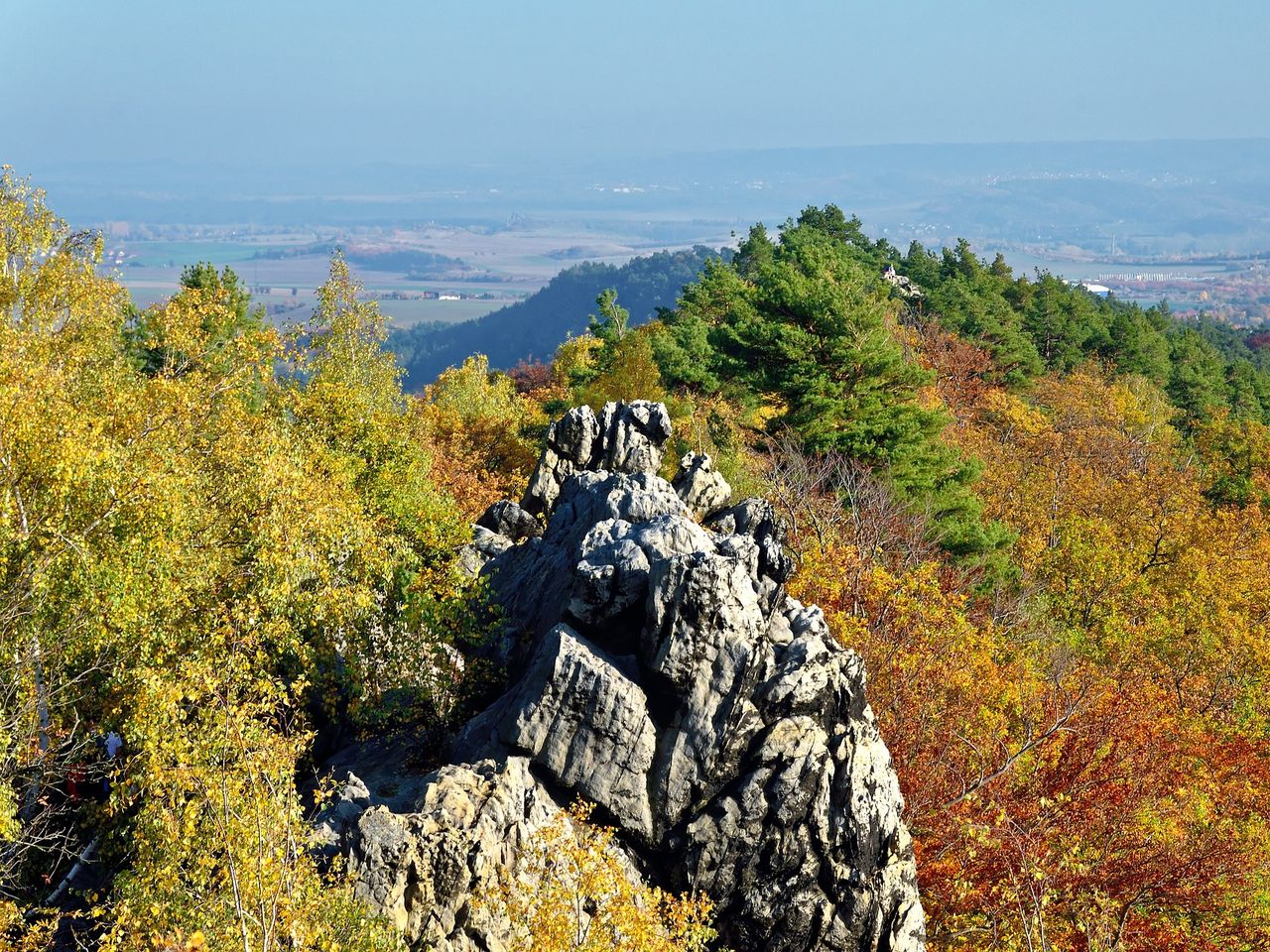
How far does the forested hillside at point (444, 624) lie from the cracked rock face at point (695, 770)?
1.04 meters

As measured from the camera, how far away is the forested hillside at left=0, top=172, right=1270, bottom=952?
664 inches

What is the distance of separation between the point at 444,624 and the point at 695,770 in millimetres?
6625

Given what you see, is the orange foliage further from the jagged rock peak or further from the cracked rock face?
the jagged rock peak

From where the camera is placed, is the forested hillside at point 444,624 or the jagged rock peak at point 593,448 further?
the jagged rock peak at point 593,448

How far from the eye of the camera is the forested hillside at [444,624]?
55.4 feet

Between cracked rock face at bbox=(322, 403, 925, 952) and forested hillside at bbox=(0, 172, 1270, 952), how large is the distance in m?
1.04

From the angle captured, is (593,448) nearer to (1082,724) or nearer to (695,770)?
(1082,724)

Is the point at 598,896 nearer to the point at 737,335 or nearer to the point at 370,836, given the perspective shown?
the point at 370,836

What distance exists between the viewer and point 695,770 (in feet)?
63.7

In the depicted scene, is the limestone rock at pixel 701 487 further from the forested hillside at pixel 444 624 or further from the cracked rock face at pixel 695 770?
the cracked rock face at pixel 695 770

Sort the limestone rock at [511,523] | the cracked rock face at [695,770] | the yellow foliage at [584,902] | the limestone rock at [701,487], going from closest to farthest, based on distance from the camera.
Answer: the yellow foliage at [584,902] < the cracked rock face at [695,770] < the limestone rock at [701,487] < the limestone rock at [511,523]

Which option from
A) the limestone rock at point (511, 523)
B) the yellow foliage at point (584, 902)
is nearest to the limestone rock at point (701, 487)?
the limestone rock at point (511, 523)

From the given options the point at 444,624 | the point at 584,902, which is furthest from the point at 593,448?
the point at 584,902

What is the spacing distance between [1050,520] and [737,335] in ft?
54.5
